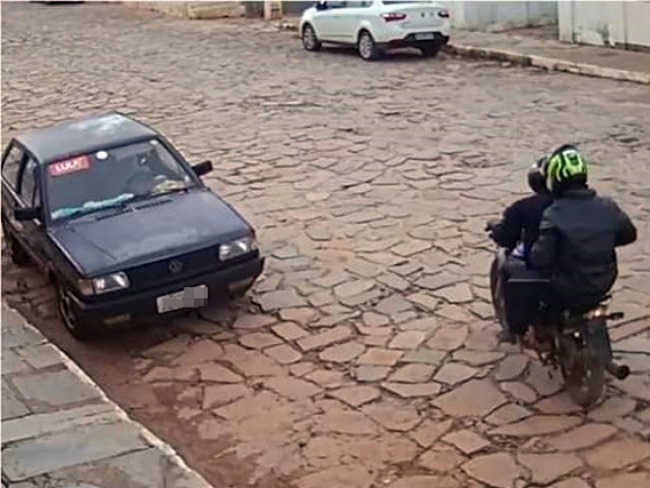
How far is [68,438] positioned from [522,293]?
3009 millimetres

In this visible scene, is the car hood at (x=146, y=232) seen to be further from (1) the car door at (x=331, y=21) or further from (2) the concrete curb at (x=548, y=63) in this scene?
(1) the car door at (x=331, y=21)

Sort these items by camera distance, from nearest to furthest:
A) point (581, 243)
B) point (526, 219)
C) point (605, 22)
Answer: point (581, 243) < point (526, 219) < point (605, 22)

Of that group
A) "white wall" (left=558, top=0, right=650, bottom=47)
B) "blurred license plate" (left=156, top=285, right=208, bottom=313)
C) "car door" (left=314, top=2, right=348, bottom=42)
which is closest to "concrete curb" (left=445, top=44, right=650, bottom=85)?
"white wall" (left=558, top=0, right=650, bottom=47)

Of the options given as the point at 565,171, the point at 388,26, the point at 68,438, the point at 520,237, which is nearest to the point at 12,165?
the point at 68,438

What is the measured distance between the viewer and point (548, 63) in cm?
2061

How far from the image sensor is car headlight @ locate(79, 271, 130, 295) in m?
8.59

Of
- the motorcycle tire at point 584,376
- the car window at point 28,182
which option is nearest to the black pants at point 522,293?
the motorcycle tire at point 584,376

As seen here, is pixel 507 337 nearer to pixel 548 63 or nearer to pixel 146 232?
pixel 146 232

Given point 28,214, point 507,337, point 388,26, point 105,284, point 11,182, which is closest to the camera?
point 507,337

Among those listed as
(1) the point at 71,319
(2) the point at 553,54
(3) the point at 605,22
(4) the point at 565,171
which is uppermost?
(3) the point at 605,22

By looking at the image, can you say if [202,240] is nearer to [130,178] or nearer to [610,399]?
[130,178]

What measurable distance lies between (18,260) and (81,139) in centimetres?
173

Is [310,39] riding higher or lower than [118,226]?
higher

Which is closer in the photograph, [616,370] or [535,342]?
[616,370]
